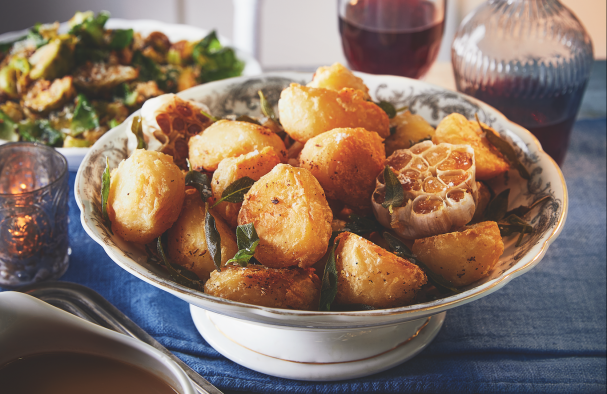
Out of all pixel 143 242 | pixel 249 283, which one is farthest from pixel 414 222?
pixel 143 242

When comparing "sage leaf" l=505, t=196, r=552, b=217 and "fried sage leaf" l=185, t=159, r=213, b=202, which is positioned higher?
"fried sage leaf" l=185, t=159, r=213, b=202

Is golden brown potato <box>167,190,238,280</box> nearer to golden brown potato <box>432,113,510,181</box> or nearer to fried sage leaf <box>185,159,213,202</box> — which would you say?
fried sage leaf <box>185,159,213,202</box>

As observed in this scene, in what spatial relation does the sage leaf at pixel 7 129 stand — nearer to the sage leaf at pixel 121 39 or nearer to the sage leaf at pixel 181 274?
the sage leaf at pixel 121 39

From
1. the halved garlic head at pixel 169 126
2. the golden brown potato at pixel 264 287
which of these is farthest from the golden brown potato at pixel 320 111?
the golden brown potato at pixel 264 287

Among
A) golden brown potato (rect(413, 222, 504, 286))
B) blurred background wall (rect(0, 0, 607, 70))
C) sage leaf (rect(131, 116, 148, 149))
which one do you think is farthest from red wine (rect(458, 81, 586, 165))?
blurred background wall (rect(0, 0, 607, 70))

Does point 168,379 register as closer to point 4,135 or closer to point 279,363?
point 279,363

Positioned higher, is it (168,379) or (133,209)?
(133,209)

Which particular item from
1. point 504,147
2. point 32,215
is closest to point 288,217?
point 504,147

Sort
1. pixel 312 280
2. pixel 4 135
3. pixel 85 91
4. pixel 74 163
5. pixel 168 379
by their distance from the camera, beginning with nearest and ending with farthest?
pixel 168 379 → pixel 312 280 → pixel 74 163 → pixel 4 135 → pixel 85 91
